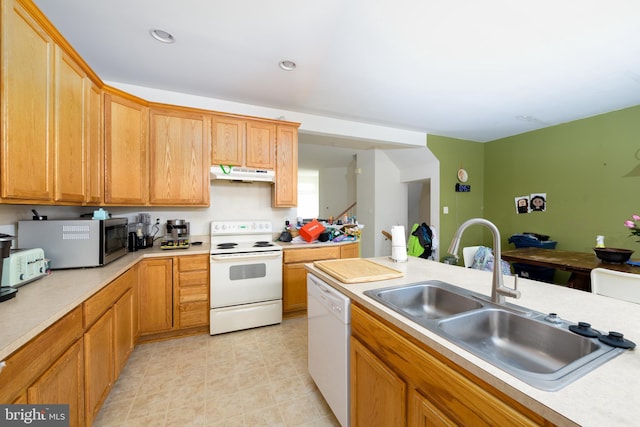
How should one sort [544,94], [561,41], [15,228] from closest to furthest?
[15,228], [561,41], [544,94]

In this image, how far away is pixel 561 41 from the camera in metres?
1.89

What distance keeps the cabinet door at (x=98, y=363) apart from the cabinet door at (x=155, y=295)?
0.69 metres

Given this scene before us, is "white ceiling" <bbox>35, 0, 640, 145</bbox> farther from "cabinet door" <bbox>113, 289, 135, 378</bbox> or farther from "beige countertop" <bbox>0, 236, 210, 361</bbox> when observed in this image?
"cabinet door" <bbox>113, 289, 135, 378</bbox>

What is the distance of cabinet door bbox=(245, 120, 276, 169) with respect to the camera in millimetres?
2869

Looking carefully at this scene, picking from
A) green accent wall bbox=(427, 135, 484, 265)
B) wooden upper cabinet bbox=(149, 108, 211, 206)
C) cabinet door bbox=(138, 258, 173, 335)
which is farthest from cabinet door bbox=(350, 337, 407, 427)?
green accent wall bbox=(427, 135, 484, 265)

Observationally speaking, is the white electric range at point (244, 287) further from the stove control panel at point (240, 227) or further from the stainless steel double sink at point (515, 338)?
the stainless steel double sink at point (515, 338)

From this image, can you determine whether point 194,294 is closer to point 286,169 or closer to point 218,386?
point 218,386

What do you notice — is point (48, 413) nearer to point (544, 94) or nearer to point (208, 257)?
point (208, 257)

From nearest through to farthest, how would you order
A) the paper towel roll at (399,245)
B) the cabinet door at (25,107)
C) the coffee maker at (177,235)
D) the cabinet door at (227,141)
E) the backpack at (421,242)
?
the cabinet door at (25,107), the paper towel roll at (399,245), the coffee maker at (177,235), the cabinet door at (227,141), the backpack at (421,242)

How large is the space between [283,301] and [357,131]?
8.43 ft

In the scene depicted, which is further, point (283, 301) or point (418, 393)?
point (283, 301)

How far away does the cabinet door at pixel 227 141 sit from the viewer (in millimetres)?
2729

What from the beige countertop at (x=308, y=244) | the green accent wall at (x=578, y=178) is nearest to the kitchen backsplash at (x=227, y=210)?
the beige countertop at (x=308, y=244)

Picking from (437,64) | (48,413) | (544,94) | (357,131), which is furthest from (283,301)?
(544,94)
